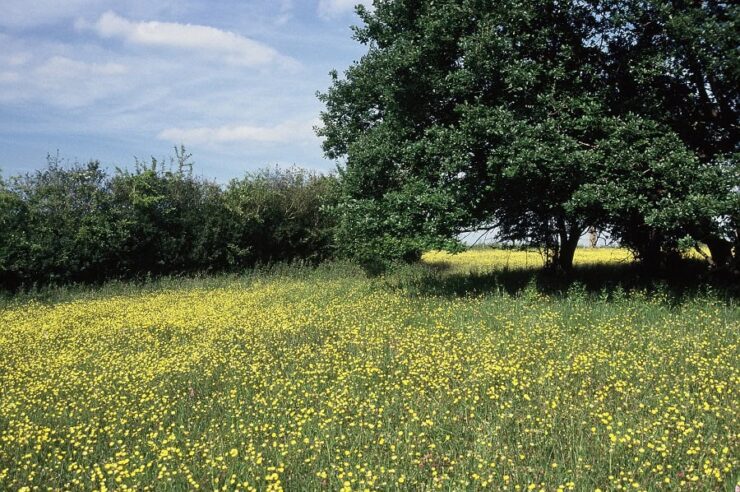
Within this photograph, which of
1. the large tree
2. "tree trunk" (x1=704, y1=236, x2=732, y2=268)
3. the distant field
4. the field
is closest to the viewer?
the field

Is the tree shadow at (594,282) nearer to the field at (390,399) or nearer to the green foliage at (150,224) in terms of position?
the field at (390,399)

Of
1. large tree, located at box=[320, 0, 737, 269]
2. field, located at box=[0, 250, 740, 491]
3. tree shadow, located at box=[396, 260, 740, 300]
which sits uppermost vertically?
large tree, located at box=[320, 0, 737, 269]

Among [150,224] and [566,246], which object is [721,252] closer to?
[566,246]

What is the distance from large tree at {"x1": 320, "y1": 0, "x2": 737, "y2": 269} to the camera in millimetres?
11445

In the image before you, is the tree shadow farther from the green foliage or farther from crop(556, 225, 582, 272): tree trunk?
the green foliage

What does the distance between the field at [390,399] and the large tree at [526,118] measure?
2431 mm

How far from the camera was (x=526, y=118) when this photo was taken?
1193cm

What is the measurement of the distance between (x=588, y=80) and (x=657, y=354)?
709 cm

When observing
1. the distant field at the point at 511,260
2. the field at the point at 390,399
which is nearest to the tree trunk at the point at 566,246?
the distant field at the point at 511,260

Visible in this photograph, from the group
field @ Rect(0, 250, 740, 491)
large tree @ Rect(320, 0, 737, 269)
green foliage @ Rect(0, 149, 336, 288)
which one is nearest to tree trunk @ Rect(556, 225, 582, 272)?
large tree @ Rect(320, 0, 737, 269)

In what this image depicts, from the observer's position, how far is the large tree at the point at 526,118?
11.4 meters

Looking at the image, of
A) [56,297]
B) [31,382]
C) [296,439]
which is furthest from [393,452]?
[56,297]

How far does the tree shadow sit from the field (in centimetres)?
108

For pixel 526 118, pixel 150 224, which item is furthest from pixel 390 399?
pixel 150 224
